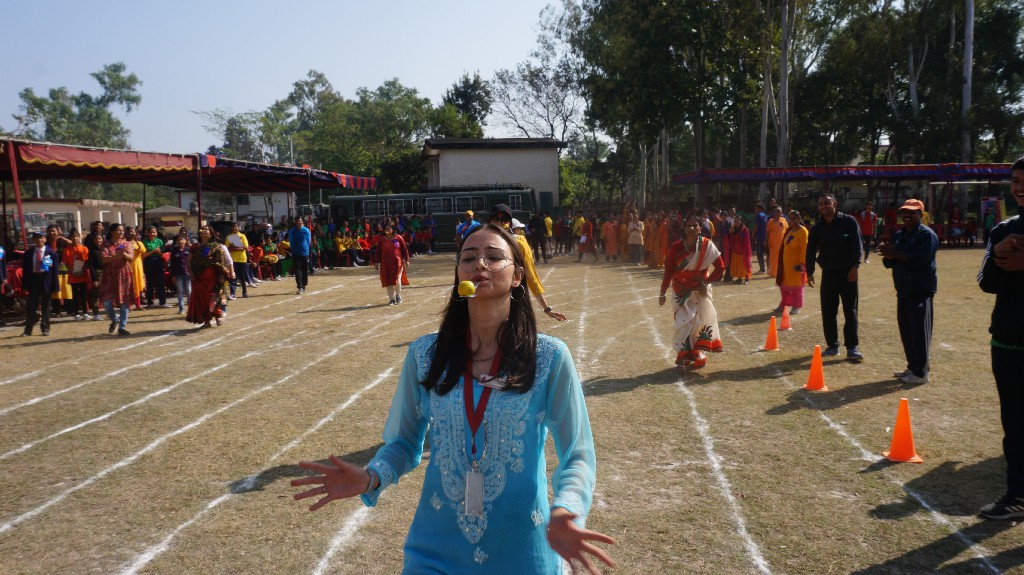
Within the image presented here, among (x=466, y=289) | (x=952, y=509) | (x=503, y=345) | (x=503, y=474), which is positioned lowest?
(x=952, y=509)

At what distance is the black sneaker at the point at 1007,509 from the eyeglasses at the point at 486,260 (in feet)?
12.8

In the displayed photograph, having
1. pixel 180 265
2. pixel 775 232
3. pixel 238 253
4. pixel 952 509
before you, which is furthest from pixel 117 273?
pixel 775 232

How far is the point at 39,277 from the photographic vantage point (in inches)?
494

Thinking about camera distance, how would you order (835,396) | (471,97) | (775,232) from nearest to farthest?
1. (835,396)
2. (775,232)
3. (471,97)

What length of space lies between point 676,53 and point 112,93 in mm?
120522

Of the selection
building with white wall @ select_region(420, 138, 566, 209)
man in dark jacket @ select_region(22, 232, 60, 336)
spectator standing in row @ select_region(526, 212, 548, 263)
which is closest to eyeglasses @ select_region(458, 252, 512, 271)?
man in dark jacket @ select_region(22, 232, 60, 336)

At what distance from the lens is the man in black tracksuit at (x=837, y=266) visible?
9000 mm

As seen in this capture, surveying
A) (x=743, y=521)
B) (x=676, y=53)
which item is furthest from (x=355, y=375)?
(x=676, y=53)

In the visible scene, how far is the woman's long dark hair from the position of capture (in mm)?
2342

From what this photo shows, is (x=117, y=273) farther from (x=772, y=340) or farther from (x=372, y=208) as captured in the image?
(x=372, y=208)

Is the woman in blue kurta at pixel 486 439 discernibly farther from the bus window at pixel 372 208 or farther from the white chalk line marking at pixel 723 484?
the bus window at pixel 372 208

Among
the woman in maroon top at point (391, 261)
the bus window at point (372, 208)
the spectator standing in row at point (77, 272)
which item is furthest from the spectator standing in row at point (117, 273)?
the bus window at point (372, 208)

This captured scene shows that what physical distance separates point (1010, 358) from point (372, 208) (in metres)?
31.9

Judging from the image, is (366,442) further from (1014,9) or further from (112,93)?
(112,93)
